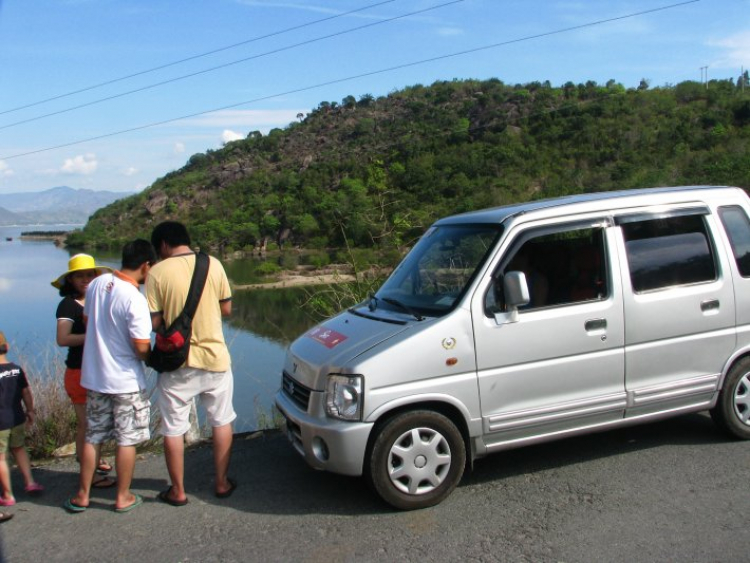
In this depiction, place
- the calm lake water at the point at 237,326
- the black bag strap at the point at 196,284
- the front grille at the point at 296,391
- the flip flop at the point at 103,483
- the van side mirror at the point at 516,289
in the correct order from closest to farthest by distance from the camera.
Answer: the van side mirror at the point at 516,289
the black bag strap at the point at 196,284
the front grille at the point at 296,391
the flip flop at the point at 103,483
the calm lake water at the point at 237,326

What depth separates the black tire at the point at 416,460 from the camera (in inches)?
159

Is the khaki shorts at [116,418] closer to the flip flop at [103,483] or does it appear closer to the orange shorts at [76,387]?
the orange shorts at [76,387]

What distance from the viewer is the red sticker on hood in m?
4.42

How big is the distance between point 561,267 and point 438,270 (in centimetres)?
87

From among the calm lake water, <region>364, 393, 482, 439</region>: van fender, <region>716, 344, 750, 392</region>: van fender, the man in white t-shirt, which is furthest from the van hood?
<region>716, 344, 750, 392</region>: van fender

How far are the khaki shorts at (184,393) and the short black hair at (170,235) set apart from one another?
0.84 m

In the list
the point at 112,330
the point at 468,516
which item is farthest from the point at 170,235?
the point at 468,516

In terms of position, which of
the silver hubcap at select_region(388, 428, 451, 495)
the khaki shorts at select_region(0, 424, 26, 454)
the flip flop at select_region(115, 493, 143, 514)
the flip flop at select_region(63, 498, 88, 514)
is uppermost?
the khaki shorts at select_region(0, 424, 26, 454)

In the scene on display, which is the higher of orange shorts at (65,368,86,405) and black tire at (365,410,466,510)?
orange shorts at (65,368,86,405)

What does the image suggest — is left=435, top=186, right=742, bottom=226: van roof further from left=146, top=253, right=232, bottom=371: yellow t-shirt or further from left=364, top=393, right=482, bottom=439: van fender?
left=146, top=253, right=232, bottom=371: yellow t-shirt

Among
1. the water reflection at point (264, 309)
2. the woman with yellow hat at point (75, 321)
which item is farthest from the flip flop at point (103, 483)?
the water reflection at point (264, 309)

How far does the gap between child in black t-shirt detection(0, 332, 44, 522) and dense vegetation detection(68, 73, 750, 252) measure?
106 ft

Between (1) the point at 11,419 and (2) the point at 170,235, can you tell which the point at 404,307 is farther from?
(1) the point at 11,419

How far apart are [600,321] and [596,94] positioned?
311 feet
